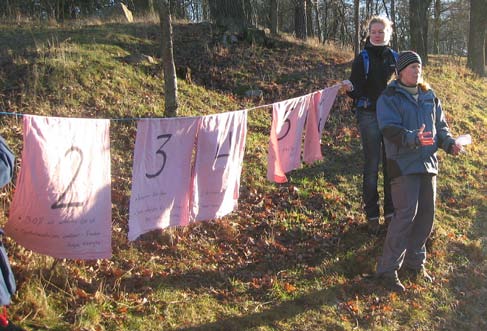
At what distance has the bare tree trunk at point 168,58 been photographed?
5414 millimetres

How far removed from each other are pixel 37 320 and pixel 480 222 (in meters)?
5.39

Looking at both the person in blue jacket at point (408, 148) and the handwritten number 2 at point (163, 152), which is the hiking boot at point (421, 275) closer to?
the person in blue jacket at point (408, 148)

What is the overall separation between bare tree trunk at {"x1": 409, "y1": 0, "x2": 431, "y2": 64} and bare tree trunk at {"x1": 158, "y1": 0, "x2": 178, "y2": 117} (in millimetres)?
9634

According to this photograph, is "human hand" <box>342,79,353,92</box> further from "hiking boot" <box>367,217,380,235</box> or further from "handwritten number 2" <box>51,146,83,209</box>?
"handwritten number 2" <box>51,146,83,209</box>

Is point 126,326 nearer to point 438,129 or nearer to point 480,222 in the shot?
point 438,129

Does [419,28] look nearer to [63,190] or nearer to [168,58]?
[168,58]

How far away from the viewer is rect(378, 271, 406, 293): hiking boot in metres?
4.39

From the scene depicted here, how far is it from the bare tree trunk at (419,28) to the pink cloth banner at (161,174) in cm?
1109

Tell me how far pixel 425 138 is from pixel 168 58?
10.5 ft

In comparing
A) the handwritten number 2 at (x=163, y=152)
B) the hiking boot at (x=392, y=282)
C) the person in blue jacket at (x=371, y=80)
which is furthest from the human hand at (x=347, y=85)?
the handwritten number 2 at (x=163, y=152)

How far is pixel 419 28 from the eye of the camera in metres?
13.3

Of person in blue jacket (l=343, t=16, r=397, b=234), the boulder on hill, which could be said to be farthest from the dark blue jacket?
the boulder on hill

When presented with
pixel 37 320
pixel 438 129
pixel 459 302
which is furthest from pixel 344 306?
pixel 37 320

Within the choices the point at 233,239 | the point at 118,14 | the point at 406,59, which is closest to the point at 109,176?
the point at 233,239
